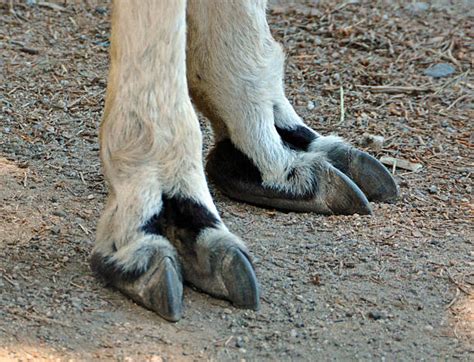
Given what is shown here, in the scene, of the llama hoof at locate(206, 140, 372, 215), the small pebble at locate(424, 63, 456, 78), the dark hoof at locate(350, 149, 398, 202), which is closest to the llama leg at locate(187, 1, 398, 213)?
the llama hoof at locate(206, 140, 372, 215)

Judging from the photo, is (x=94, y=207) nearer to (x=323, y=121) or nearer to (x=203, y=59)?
(x=203, y=59)

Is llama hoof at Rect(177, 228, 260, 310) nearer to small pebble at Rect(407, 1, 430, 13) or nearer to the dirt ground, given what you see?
the dirt ground

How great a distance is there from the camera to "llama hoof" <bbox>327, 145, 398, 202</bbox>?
4254 millimetres

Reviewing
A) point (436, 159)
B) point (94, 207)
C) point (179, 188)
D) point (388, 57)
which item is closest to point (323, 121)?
point (436, 159)

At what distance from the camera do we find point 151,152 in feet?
11.5

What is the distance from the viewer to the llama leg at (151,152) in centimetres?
345

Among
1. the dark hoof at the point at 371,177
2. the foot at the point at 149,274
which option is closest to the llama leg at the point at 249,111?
the dark hoof at the point at 371,177

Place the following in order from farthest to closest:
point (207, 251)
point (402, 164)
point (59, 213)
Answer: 1. point (402, 164)
2. point (59, 213)
3. point (207, 251)

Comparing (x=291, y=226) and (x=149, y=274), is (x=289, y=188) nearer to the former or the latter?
(x=291, y=226)

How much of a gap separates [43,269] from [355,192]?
122cm

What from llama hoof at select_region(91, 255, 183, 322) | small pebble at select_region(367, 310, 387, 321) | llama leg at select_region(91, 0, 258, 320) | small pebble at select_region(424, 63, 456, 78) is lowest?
small pebble at select_region(424, 63, 456, 78)

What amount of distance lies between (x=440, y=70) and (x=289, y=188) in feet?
7.27

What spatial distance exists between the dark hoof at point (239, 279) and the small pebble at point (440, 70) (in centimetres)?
300

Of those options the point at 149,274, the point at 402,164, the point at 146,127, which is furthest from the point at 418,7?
the point at 149,274
